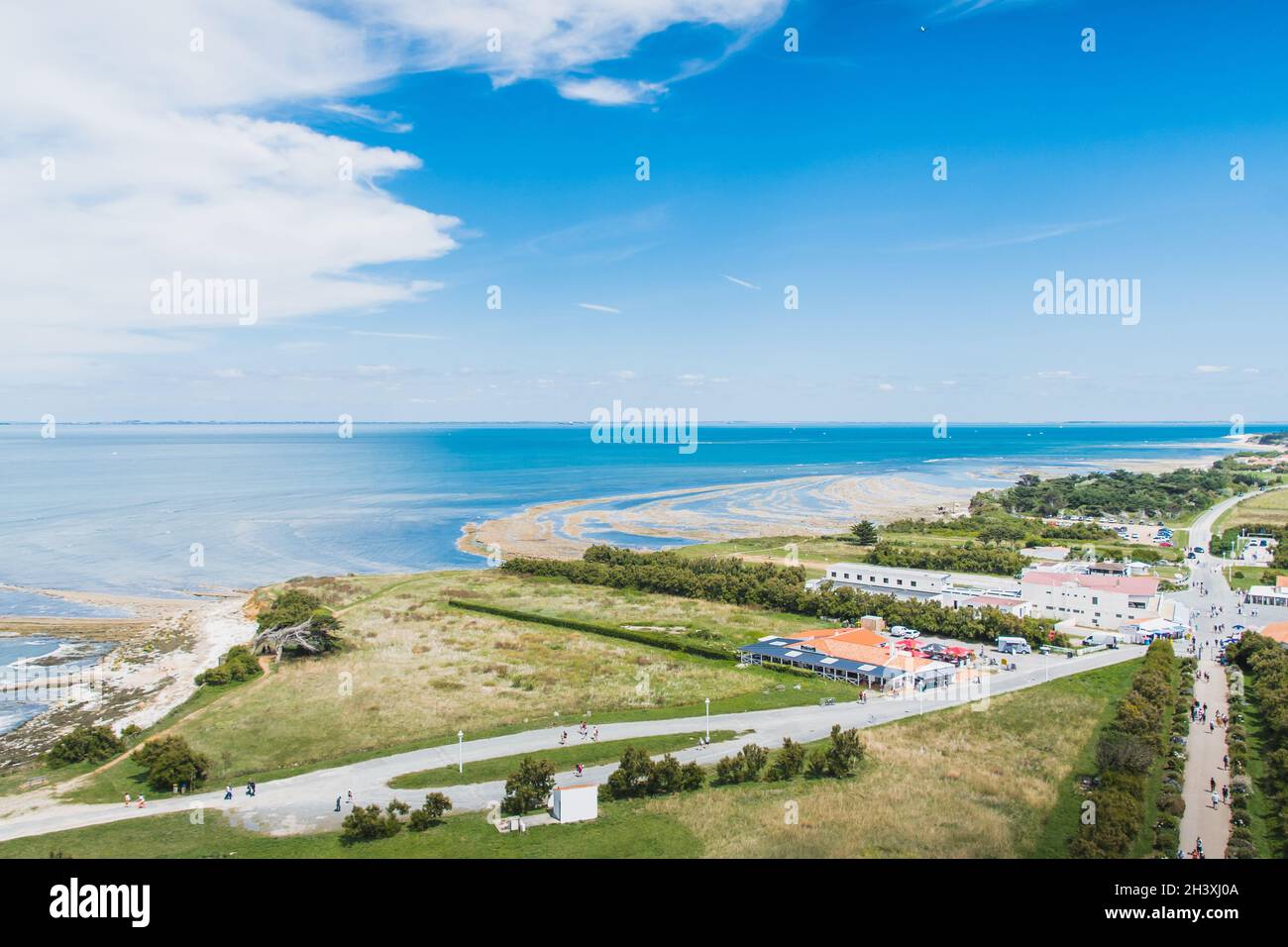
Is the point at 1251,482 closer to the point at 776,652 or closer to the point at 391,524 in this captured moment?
the point at 776,652

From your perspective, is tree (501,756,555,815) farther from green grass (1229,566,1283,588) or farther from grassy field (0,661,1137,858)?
green grass (1229,566,1283,588)

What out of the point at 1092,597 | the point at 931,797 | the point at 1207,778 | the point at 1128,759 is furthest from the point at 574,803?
the point at 1092,597

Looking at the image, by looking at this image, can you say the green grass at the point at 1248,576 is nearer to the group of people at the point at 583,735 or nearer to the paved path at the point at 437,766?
the paved path at the point at 437,766

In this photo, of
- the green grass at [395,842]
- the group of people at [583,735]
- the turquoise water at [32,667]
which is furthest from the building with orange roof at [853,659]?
the turquoise water at [32,667]

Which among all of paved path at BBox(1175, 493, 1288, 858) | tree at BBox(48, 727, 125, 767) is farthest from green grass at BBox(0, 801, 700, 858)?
paved path at BBox(1175, 493, 1288, 858)

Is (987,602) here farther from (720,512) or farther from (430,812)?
(720,512)
